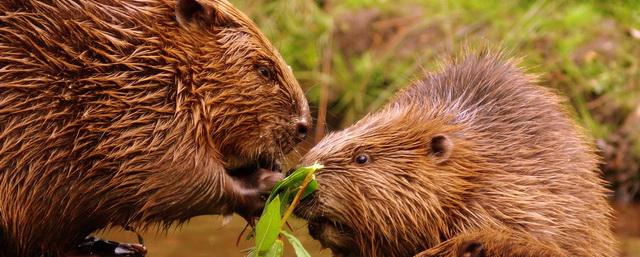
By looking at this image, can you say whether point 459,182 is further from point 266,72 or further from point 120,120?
point 120,120

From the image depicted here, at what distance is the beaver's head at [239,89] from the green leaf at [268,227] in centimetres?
33

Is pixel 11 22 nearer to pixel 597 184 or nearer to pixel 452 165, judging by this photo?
pixel 452 165

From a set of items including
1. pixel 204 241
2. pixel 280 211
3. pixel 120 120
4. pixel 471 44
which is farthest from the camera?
pixel 471 44

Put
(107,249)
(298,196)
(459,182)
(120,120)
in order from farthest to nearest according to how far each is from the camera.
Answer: (107,249) → (459,182) → (298,196) → (120,120)

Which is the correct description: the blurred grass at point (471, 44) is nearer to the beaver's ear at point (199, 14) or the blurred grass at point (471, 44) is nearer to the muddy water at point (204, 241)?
the muddy water at point (204, 241)

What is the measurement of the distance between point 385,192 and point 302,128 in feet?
1.39

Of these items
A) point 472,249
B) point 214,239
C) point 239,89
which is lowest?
point 472,249

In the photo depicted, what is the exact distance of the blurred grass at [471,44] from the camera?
7.84m

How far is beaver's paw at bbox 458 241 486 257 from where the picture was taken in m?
4.07

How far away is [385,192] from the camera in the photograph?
14.8ft

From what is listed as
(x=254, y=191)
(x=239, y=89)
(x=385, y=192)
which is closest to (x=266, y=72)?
(x=239, y=89)

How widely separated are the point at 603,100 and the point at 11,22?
489 cm

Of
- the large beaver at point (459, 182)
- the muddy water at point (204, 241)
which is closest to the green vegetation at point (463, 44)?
the muddy water at point (204, 241)

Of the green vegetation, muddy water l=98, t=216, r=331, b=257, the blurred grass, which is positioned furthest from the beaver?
the green vegetation
